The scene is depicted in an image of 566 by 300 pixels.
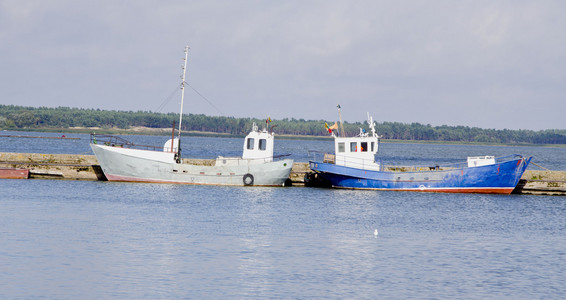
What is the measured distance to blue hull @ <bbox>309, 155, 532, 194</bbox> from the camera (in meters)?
49.7

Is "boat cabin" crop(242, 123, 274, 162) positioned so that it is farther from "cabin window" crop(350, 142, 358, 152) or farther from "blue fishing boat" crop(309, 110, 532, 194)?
"cabin window" crop(350, 142, 358, 152)

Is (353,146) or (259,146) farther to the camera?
(353,146)

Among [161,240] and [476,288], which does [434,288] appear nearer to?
[476,288]

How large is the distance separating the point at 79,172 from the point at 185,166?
8741mm

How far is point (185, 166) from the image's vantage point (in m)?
49.0

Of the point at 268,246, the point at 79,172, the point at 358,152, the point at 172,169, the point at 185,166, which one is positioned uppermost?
the point at 358,152

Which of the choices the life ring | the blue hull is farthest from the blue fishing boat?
the life ring

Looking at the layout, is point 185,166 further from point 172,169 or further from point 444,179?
point 444,179

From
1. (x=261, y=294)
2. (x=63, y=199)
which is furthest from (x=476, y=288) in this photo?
(x=63, y=199)

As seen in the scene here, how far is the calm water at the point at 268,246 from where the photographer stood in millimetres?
21750

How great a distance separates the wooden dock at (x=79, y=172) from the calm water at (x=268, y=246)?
4842mm

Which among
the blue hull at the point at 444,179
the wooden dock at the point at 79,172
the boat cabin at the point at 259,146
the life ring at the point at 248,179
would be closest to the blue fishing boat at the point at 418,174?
the blue hull at the point at 444,179

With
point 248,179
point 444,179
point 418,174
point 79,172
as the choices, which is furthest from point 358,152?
point 79,172

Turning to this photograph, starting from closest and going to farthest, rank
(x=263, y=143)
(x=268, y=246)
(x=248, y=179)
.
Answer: (x=268, y=246), (x=248, y=179), (x=263, y=143)
